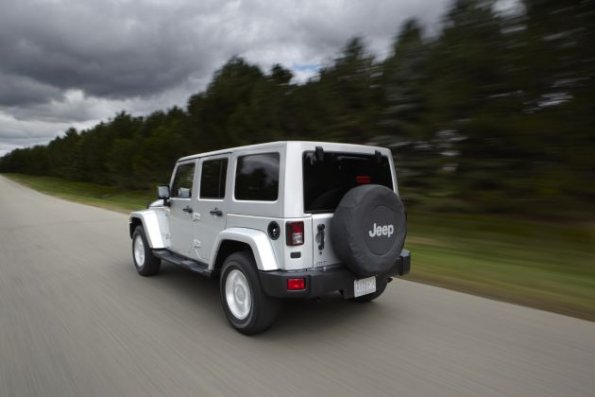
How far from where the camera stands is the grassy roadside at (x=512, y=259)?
498 cm

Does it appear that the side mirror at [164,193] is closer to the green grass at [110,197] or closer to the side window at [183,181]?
the side window at [183,181]

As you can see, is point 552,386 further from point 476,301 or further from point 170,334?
point 170,334

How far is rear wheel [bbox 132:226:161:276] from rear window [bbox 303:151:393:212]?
3.24 metres

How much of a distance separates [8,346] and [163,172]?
88.5 feet

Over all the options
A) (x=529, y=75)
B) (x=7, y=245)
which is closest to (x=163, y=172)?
(x=7, y=245)

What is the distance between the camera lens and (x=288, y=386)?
117 inches

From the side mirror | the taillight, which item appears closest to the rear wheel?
the side mirror

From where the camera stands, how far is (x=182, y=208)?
5395 mm

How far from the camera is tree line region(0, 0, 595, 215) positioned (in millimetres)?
7941

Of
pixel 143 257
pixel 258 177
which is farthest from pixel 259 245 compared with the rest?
pixel 143 257

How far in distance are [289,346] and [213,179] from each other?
2.05m

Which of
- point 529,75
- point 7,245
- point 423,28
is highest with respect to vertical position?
point 423,28

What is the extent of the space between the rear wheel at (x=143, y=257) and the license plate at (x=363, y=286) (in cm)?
336

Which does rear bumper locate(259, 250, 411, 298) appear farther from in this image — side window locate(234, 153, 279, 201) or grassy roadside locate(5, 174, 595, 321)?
grassy roadside locate(5, 174, 595, 321)
